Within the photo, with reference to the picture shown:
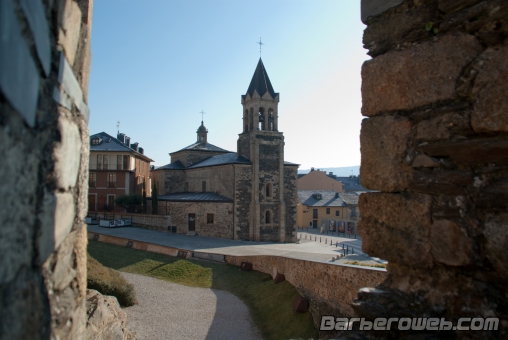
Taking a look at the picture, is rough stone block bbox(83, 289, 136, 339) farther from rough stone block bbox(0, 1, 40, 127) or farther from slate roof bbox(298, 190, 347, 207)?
slate roof bbox(298, 190, 347, 207)

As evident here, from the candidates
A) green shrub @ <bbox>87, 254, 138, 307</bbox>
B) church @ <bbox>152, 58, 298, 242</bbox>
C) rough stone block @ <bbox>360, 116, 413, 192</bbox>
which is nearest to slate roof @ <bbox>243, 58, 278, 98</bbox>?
church @ <bbox>152, 58, 298, 242</bbox>

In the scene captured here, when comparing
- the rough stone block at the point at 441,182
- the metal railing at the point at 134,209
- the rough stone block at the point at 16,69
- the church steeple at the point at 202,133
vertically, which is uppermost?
the church steeple at the point at 202,133

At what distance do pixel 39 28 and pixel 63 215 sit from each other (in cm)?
85

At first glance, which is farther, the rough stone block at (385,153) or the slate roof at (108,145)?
the slate roof at (108,145)

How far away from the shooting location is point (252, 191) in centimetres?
2883

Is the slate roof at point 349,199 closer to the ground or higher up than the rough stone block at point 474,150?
closer to the ground

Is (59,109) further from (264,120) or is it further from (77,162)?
(264,120)

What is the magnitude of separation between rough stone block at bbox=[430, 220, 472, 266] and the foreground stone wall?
244 inches

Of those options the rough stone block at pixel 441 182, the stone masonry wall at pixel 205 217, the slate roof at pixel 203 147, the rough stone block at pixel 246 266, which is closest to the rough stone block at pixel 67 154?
the rough stone block at pixel 441 182

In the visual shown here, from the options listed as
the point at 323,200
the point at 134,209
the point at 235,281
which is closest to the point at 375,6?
the point at 235,281

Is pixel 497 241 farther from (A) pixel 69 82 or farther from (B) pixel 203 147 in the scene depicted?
(B) pixel 203 147

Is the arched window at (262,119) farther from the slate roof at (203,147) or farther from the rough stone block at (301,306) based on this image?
the rough stone block at (301,306)

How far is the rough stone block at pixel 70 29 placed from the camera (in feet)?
5.69

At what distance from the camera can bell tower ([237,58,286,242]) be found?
1132 inches
